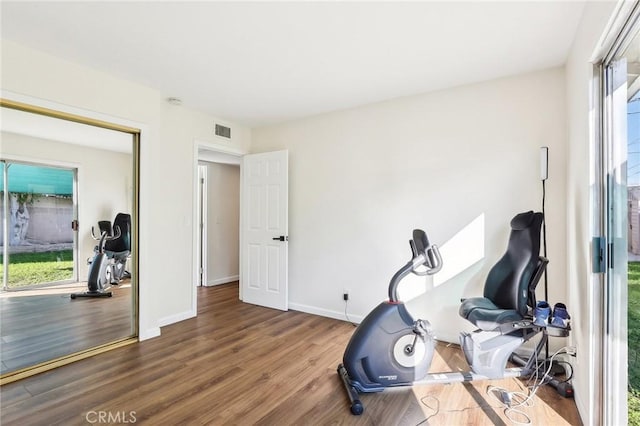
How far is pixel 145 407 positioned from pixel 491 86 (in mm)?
3853

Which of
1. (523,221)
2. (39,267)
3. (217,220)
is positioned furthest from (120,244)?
(523,221)

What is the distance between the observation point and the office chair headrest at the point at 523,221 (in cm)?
233

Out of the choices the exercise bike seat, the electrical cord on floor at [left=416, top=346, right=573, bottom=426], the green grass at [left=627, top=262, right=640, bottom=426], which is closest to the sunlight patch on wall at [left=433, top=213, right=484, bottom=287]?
the exercise bike seat

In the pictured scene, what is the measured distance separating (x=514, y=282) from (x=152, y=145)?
3643 millimetres

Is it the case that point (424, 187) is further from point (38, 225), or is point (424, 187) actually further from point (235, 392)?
point (38, 225)

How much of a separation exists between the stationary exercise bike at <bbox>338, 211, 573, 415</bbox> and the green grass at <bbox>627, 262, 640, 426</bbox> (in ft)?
1.91

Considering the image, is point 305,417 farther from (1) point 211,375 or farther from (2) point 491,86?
(2) point 491,86

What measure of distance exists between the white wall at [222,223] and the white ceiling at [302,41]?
2577 mm

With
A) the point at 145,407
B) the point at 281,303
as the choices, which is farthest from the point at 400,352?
the point at 281,303

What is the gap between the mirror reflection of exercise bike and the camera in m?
3.08

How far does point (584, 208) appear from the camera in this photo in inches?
73.4

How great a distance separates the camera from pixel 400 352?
2.14 metres

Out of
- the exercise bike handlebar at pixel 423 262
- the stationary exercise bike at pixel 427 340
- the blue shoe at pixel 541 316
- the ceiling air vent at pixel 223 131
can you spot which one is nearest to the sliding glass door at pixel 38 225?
the ceiling air vent at pixel 223 131

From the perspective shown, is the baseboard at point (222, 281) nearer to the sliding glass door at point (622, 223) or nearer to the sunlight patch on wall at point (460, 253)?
the sunlight patch on wall at point (460, 253)
